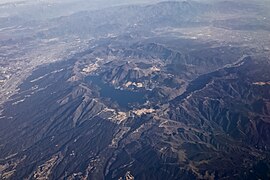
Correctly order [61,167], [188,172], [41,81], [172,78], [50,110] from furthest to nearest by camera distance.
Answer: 1. [41,81]
2. [172,78]
3. [50,110]
4. [61,167]
5. [188,172]

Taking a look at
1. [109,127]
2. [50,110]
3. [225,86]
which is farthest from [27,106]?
[225,86]

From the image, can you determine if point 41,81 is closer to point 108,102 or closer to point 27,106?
point 27,106

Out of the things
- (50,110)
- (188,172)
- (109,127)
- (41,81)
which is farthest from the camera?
(41,81)

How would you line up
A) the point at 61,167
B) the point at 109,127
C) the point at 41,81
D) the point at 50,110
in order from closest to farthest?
the point at 61,167 → the point at 109,127 → the point at 50,110 → the point at 41,81

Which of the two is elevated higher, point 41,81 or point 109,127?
point 109,127

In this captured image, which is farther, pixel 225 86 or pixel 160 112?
pixel 225 86

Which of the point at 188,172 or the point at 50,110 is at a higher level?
the point at 188,172

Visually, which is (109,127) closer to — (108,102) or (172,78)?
(108,102)

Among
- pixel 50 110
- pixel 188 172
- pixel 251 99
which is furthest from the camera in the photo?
pixel 50 110

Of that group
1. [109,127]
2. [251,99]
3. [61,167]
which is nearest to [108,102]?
[109,127]
